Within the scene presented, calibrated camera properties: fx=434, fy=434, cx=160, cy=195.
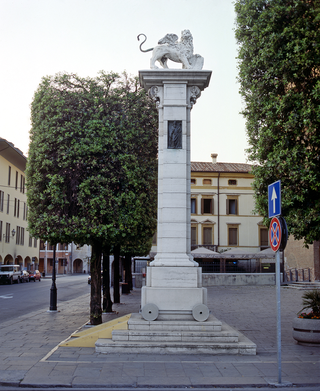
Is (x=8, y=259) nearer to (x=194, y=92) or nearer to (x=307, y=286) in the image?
(x=307, y=286)

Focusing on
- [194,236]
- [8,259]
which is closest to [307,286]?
[194,236]

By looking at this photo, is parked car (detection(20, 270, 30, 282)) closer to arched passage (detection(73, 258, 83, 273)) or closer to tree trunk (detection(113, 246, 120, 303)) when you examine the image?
tree trunk (detection(113, 246, 120, 303))

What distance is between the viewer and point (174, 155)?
10180 millimetres

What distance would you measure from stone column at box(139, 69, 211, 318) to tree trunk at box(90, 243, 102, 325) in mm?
3691

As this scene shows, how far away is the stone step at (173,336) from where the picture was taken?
8633 mm

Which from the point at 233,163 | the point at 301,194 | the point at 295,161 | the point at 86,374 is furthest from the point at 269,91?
the point at 233,163

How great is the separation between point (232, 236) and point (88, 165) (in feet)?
132

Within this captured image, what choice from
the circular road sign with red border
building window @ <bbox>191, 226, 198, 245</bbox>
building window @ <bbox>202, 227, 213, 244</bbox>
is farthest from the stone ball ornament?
building window @ <bbox>202, 227, 213, 244</bbox>

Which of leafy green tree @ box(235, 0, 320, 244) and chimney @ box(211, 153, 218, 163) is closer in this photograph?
leafy green tree @ box(235, 0, 320, 244)

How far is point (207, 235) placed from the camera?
165ft

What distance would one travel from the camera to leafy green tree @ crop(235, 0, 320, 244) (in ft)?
37.4

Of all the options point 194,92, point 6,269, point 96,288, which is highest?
point 194,92

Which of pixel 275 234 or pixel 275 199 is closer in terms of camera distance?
pixel 275 234

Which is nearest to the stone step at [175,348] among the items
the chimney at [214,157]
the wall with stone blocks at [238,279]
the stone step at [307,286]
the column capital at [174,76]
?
the column capital at [174,76]
